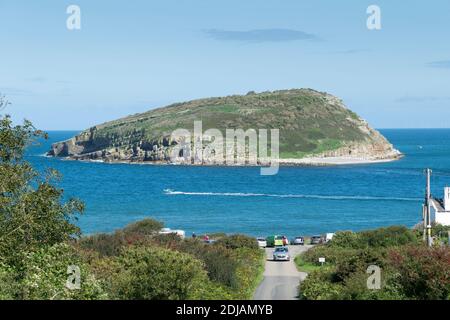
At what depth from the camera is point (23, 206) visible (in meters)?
17.7

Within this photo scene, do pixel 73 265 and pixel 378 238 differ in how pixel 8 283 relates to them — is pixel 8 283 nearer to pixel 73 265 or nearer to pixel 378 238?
pixel 73 265

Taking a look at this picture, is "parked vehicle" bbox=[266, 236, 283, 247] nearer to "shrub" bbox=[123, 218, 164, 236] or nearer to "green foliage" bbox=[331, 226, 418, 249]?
"green foliage" bbox=[331, 226, 418, 249]

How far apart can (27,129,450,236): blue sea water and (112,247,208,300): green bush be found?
41.6m

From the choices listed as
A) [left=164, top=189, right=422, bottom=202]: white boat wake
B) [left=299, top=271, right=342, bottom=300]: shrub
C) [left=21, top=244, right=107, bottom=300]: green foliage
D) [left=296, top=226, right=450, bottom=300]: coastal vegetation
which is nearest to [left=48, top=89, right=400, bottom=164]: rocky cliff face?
[left=164, top=189, right=422, bottom=202]: white boat wake

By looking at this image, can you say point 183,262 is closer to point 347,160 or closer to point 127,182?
point 127,182

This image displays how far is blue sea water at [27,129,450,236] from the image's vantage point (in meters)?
68.9

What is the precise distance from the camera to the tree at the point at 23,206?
17438mm

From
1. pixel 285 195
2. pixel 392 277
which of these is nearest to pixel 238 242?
pixel 392 277

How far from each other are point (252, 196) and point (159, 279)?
81714mm

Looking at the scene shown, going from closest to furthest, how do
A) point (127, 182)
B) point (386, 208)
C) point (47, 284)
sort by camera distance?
point (47, 284), point (386, 208), point (127, 182)

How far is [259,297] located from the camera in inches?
925

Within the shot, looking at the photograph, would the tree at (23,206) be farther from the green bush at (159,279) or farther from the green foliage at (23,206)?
the green bush at (159,279)

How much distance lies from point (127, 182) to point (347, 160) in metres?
70.5
